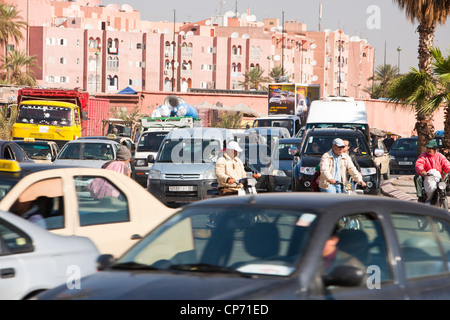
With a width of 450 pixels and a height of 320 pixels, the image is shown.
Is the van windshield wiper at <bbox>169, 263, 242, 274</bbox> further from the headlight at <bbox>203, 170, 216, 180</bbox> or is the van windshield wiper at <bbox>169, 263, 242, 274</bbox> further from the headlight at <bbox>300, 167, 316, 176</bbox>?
the headlight at <bbox>203, 170, 216, 180</bbox>

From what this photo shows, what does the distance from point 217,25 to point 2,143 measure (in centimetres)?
12123

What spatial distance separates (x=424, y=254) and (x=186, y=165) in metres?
14.9

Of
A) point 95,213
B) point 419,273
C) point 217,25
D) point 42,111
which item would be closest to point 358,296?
point 419,273

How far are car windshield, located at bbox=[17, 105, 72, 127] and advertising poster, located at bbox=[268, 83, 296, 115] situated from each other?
16948 millimetres

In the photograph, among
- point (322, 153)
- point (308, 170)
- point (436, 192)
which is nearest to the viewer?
point (436, 192)

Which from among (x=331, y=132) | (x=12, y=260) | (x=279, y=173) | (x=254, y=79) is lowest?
(x=279, y=173)

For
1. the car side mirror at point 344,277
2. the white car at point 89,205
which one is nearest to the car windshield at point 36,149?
the white car at point 89,205

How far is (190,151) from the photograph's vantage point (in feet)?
68.4

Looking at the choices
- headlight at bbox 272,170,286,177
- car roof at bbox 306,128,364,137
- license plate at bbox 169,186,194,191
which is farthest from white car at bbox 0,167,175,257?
headlight at bbox 272,170,286,177

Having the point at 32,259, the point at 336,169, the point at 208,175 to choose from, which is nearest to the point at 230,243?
the point at 32,259

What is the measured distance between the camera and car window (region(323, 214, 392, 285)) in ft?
16.4

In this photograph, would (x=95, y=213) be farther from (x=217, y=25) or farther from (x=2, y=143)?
(x=217, y=25)

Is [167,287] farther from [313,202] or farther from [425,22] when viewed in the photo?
[425,22]

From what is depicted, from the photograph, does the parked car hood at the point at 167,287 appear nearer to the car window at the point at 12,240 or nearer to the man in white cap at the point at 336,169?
the car window at the point at 12,240
